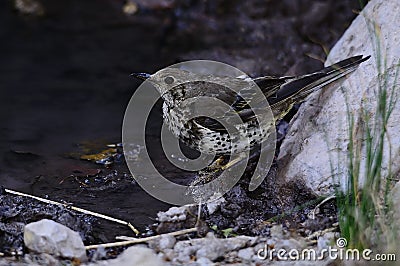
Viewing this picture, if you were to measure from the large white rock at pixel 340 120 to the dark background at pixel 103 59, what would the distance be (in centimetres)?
120

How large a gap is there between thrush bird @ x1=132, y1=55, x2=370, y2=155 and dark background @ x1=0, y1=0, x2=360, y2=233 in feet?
2.17

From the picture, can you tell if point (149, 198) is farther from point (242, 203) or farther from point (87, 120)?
point (87, 120)

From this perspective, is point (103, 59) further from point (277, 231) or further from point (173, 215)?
point (277, 231)

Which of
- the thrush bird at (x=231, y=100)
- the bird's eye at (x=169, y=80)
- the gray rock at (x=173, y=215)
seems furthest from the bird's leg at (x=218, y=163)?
the gray rock at (x=173, y=215)

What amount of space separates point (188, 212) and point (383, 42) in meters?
2.14

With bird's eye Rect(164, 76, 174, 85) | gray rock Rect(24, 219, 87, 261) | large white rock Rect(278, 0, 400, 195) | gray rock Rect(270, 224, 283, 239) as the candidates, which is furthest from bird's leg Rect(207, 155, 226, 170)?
gray rock Rect(24, 219, 87, 261)

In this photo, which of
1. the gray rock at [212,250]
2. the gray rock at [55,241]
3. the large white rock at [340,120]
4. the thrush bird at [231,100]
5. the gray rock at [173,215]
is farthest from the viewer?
the thrush bird at [231,100]

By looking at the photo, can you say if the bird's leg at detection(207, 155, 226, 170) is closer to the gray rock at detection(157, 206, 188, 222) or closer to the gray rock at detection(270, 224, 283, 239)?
the gray rock at detection(157, 206, 188, 222)

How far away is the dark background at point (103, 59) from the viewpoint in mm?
6051

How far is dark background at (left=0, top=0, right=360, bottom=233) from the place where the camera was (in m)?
6.05

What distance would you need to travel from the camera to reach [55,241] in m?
4.44

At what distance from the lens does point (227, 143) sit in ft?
18.2

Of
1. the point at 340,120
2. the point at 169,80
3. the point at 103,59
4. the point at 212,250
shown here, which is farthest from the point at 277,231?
the point at 103,59

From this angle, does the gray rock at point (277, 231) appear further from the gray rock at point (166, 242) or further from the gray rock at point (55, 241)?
the gray rock at point (55, 241)
